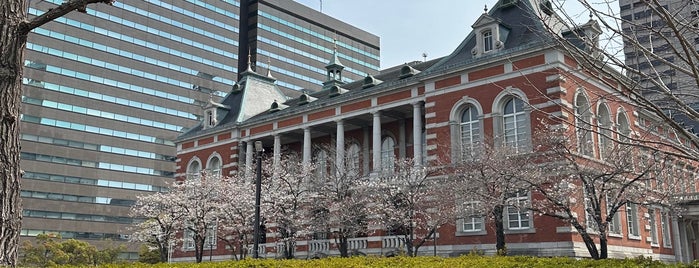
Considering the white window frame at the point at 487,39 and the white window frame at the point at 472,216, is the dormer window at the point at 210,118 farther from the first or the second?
the white window frame at the point at 472,216

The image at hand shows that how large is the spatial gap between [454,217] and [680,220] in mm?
17170

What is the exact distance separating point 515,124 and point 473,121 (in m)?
2.11

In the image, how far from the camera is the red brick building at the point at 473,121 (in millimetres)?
26797

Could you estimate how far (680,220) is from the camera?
117 ft

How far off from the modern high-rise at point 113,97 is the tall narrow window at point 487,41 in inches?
1984

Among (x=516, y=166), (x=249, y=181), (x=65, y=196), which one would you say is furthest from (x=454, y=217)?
(x=65, y=196)

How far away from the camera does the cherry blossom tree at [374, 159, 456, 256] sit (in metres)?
26.6

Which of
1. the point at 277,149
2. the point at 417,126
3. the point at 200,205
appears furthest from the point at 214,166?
the point at 417,126

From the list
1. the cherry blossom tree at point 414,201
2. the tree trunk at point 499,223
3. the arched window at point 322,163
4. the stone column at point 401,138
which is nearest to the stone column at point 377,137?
the stone column at point 401,138

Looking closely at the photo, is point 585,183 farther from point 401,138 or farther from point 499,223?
point 401,138

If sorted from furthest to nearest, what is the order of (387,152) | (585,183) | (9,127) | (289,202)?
(387,152) < (289,202) < (585,183) < (9,127)

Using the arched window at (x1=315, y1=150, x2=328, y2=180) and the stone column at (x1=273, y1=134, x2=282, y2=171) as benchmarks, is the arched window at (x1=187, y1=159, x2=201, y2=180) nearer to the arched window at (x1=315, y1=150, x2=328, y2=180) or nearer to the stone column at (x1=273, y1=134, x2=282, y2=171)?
the stone column at (x1=273, y1=134, x2=282, y2=171)

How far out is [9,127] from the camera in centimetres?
711

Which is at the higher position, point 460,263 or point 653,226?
point 653,226
